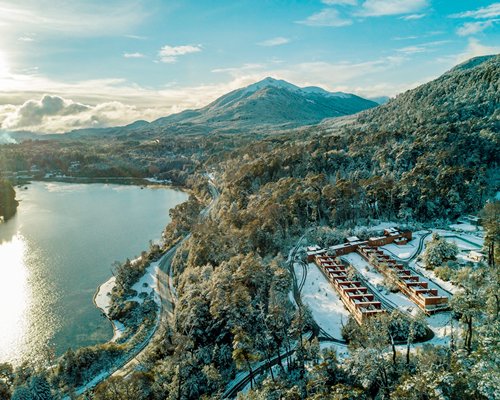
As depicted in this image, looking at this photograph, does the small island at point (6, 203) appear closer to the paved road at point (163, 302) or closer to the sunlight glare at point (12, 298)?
the sunlight glare at point (12, 298)

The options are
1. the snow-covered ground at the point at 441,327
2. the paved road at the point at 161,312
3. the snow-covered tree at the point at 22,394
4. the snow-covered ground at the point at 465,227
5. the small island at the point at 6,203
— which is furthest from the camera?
the small island at the point at 6,203

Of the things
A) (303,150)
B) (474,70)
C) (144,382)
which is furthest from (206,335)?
(474,70)

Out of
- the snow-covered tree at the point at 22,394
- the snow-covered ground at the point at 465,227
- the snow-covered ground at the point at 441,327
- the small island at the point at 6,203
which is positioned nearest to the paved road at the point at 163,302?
the snow-covered tree at the point at 22,394

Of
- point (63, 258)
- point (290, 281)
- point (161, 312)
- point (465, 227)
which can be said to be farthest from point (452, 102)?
point (63, 258)

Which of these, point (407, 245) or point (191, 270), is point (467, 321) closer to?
point (407, 245)

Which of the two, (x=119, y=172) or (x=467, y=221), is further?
(x=119, y=172)

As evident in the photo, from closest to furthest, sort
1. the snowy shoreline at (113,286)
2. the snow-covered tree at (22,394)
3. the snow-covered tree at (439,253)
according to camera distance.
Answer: the snow-covered tree at (22,394) < the snow-covered tree at (439,253) < the snowy shoreline at (113,286)
